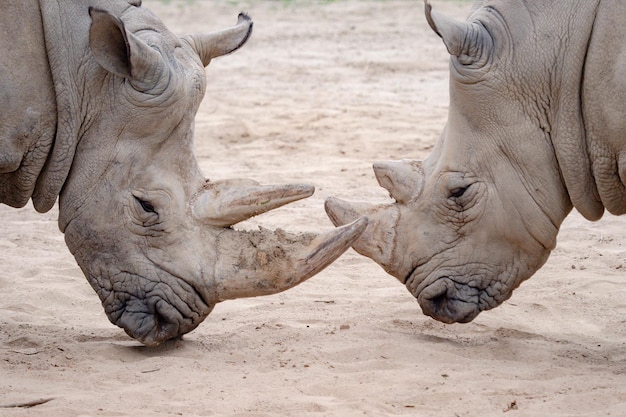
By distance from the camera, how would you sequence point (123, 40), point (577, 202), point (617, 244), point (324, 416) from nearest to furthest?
point (324, 416) → point (123, 40) → point (577, 202) → point (617, 244)

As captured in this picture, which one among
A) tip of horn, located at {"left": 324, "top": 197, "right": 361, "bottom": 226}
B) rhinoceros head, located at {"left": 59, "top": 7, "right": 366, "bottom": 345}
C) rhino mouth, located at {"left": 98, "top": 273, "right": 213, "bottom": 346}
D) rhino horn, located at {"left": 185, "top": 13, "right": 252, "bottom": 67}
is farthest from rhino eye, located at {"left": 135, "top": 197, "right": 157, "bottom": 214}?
tip of horn, located at {"left": 324, "top": 197, "right": 361, "bottom": 226}

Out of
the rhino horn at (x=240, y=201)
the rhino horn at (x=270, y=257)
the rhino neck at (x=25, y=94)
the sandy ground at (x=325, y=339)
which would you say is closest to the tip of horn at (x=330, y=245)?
the rhino horn at (x=270, y=257)

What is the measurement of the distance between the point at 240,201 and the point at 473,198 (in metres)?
1.20

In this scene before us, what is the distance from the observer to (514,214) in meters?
6.13

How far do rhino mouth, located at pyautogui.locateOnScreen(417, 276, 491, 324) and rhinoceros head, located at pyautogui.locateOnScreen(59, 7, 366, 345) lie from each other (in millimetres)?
946

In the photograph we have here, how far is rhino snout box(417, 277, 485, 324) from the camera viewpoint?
6.29 meters

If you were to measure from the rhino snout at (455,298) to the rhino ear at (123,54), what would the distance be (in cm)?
174

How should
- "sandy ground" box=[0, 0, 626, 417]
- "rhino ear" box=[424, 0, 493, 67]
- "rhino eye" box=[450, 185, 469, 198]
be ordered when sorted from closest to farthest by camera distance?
"sandy ground" box=[0, 0, 626, 417], "rhino ear" box=[424, 0, 493, 67], "rhino eye" box=[450, 185, 469, 198]

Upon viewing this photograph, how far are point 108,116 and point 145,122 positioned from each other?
184 millimetres

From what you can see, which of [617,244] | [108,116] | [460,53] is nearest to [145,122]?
[108,116]

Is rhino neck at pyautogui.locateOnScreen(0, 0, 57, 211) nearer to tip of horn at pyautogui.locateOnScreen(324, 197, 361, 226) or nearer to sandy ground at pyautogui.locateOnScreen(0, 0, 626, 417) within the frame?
sandy ground at pyautogui.locateOnScreen(0, 0, 626, 417)

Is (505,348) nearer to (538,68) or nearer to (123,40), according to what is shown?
(538,68)

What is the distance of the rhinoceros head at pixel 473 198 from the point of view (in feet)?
19.7

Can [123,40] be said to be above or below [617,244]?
above
